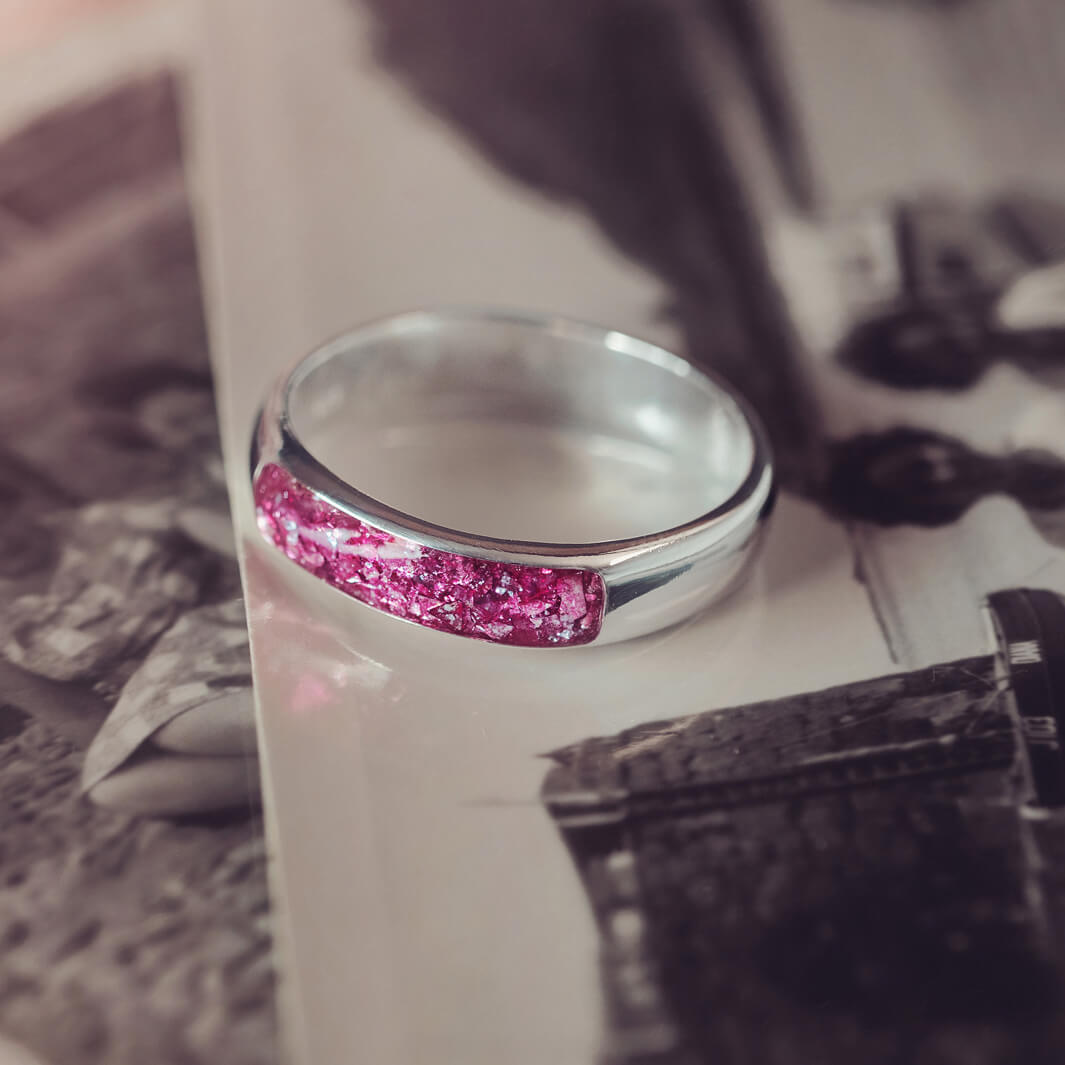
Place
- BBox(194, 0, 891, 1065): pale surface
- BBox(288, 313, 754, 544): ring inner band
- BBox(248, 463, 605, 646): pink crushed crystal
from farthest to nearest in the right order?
BBox(288, 313, 754, 544): ring inner band, BBox(248, 463, 605, 646): pink crushed crystal, BBox(194, 0, 891, 1065): pale surface

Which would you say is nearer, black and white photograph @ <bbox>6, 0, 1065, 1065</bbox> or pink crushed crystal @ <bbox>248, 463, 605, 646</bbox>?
black and white photograph @ <bbox>6, 0, 1065, 1065</bbox>

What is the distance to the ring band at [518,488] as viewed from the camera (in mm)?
522

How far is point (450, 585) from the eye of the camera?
0.52 m

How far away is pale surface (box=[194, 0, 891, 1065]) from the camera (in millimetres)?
402

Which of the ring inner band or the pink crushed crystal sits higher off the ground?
the ring inner band

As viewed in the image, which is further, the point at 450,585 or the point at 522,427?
the point at 522,427

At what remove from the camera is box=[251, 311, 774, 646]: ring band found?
52cm

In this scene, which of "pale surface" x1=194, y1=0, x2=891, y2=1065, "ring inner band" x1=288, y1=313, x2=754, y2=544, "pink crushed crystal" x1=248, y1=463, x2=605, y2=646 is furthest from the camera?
"ring inner band" x1=288, y1=313, x2=754, y2=544

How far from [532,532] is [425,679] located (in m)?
0.12

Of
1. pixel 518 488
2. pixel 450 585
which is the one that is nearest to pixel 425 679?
pixel 450 585

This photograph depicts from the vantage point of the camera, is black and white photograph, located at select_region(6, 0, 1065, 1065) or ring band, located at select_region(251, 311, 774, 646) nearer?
black and white photograph, located at select_region(6, 0, 1065, 1065)

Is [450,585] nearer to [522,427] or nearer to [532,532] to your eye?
[532,532]

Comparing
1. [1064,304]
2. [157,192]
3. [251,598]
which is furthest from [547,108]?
[251,598]

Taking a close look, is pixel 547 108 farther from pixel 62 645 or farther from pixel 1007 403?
pixel 62 645
